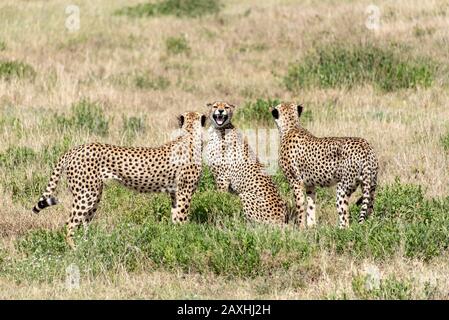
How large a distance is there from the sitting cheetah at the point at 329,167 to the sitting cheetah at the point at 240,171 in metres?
0.25

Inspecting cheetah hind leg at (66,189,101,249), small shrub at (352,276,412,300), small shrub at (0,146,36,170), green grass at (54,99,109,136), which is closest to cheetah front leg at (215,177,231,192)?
cheetah hind leg at (66,189,101,249)

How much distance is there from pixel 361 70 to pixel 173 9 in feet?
30.3

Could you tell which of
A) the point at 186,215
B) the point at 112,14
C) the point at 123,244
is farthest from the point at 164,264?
the point at 112,14

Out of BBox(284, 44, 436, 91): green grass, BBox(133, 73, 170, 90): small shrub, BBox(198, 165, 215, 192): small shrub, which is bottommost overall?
BBox(198, 165, 215, 192): small shrub

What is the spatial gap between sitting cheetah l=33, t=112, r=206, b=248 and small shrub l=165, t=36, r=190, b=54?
32.1 ft

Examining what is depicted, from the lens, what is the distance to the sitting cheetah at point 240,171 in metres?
9.46

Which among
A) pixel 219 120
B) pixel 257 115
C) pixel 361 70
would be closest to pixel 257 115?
pixel 257 115

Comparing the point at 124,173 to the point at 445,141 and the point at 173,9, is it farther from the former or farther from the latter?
the point at 173,9

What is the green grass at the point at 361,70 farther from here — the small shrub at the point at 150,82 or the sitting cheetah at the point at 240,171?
the sitting cheetah at the point at 240,171

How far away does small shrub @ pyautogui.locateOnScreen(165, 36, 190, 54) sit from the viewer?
63.0 feet

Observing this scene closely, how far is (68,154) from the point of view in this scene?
9.22 metres

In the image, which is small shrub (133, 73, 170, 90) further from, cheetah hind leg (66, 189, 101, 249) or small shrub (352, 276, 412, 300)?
small shrub (352, 276, 412, 300)

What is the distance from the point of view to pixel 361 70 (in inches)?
650
